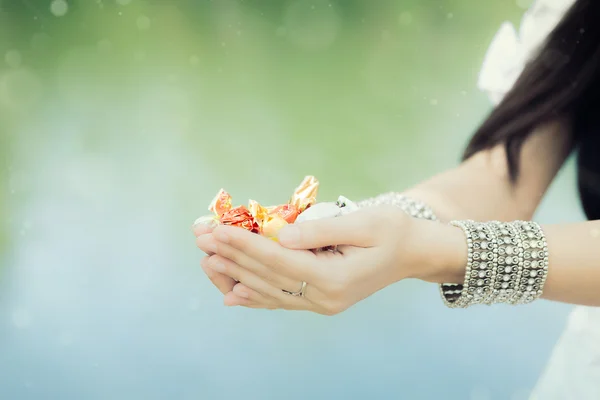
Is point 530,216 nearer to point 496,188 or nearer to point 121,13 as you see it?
point 496,188

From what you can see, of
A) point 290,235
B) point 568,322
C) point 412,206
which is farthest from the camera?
point 568,322

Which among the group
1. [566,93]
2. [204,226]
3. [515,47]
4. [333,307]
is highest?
[515,47]

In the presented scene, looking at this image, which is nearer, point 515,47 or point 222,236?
point 222,236

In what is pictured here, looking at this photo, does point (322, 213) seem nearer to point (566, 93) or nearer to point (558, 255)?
point (558, 255)

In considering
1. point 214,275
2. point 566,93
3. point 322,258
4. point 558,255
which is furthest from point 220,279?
point 566,93

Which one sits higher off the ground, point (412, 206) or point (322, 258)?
point (412, 206)

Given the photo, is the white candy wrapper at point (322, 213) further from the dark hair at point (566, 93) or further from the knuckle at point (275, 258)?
the dark hair at point (566, 93)

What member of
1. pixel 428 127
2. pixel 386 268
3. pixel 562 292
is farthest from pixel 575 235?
pixel 428 127

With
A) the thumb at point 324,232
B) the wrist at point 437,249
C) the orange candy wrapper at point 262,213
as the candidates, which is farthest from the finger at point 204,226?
the wrist at point 437,249

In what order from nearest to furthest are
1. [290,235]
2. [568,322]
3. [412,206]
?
1. [290,235]
2. [412,206]
3. [568,322]
